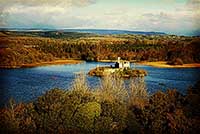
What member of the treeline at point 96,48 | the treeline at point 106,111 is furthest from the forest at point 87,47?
the treeline at point 106,111

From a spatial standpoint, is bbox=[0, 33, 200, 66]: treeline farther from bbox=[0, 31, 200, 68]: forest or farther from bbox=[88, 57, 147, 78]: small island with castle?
bbox=[88, 57, 147, 78]: small island with castle

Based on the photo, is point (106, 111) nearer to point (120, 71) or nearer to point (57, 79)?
point (120, 71)

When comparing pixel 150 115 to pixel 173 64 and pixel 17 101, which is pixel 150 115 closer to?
pixel 173 64

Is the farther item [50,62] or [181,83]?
[50,62]

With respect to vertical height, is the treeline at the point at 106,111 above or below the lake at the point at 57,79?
below

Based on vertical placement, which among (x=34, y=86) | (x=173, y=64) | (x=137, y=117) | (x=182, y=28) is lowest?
(x=137, y=117)

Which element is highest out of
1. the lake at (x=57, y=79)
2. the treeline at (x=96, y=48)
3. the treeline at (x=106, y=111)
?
the treeline at (x=96, y=48)

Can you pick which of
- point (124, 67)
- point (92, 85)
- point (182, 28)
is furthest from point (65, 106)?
point (182, 28)

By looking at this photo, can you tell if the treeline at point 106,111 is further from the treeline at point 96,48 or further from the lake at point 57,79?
the treeline at point 96,48
